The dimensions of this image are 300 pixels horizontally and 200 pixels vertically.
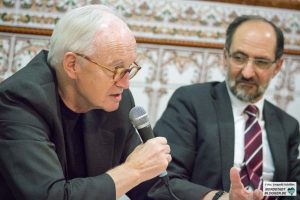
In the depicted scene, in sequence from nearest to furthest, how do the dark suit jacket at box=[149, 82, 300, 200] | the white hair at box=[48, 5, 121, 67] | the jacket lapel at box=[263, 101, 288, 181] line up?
the white hair at box=[48, 5, 121, 67] < the dark suit jacket at box=[149, 82, 300, 200] < the jacket lapel at box=[263, 101, 288, 181]

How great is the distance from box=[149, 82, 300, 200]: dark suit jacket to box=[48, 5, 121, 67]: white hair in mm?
785

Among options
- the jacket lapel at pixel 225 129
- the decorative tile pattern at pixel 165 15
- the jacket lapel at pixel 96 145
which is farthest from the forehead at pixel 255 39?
the jacket lapel at pixel 96 145

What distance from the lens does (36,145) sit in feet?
5.10

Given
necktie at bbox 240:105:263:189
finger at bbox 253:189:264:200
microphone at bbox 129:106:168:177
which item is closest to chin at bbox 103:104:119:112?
microphone at bbox 129:106:168:177

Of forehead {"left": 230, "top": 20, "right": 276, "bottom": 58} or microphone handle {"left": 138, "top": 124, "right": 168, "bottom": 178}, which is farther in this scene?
forehead {"left": 230, "top": 20, "right": 276, "bottom": 58}

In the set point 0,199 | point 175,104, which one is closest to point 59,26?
point 0,199

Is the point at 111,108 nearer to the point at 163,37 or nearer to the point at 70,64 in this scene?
the point at 70,64

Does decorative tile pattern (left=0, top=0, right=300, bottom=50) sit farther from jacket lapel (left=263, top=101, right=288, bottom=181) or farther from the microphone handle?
the microphone handle

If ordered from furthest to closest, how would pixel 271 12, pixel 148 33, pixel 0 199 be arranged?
pixel 271 12
pixel 148 33
pixel 0 199

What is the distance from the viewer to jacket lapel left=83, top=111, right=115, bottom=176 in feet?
5.86

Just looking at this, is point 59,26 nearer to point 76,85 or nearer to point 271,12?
point 76,85

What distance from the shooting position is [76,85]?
1.75 m

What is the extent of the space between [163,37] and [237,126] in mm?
722

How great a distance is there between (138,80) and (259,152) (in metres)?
0.82
